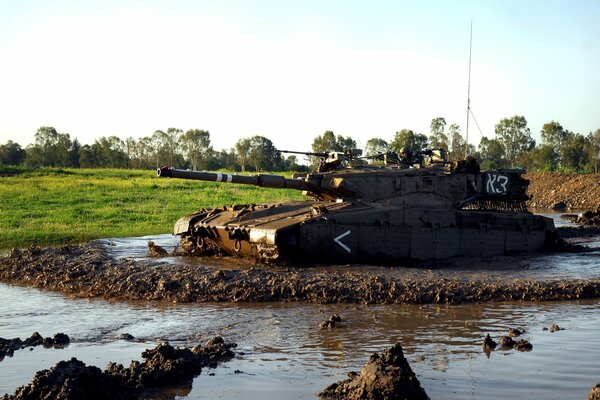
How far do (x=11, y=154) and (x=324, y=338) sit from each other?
86.0m

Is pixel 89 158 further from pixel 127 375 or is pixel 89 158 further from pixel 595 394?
pixel 595 394

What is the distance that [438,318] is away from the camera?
492 inches

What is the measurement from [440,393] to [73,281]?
931 cm

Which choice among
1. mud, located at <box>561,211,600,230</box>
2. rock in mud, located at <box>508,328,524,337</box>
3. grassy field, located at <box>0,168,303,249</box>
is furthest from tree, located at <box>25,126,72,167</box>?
rock in mud, located at <box>508,328,524,337</box>

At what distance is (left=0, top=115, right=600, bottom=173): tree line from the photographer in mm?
74375

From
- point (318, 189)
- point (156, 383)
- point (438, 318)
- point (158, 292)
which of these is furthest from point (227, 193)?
point (156, 383)

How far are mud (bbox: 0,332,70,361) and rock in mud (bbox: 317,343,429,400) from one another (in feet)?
13.6

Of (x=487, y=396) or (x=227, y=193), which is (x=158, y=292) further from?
(x=227, y=193)

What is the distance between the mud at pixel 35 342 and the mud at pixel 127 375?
1.87 meters

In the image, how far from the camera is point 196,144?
302 ft

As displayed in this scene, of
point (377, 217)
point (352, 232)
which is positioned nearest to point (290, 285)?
point (352, 232)

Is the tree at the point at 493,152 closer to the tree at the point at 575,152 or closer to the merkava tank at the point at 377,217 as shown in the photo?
the tree at the point at 575,152

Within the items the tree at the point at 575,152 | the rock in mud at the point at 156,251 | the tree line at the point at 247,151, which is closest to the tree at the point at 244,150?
the tree line at the point at 247,151

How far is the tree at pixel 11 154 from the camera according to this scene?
90.0 m
